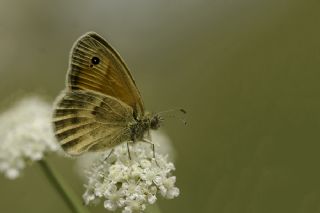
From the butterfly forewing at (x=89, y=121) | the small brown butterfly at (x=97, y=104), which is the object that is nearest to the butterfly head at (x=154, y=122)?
the small brown butterfly at (x=97, y=104)

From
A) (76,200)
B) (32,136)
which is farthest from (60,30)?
(76,200)

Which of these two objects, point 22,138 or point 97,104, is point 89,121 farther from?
point 22,138

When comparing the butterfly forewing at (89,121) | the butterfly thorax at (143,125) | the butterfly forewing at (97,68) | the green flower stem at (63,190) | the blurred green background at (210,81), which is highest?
the butterfly forewing at (97,68)

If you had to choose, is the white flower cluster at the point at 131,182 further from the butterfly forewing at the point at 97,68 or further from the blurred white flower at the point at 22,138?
the blurred white flower at the point at 22,138

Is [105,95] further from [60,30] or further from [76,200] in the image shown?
[60,30]

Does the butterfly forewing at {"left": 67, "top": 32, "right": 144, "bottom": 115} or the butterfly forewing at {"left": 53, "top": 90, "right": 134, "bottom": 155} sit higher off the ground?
the butterfly forewing at {"left": 67, "top": 32, "right": 144, "bottom": 115}

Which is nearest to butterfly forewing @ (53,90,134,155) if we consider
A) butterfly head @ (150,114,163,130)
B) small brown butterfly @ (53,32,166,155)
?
small brown butterfly @ (53,32,166,155)

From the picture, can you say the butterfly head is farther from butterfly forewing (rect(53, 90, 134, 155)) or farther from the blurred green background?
the blurred green background
